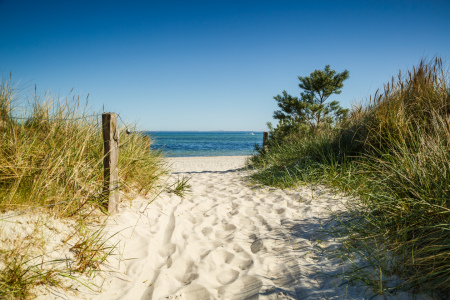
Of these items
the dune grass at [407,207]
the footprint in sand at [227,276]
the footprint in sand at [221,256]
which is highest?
the dune grass at [407,207]

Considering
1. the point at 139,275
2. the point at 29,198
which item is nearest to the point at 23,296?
the point at 139,275

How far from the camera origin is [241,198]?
4.51m

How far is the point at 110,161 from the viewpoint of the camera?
10.0 feet

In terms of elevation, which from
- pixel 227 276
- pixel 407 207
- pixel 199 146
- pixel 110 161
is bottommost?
pixel 227 276

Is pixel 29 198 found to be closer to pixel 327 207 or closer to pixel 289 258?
pixel 289 258

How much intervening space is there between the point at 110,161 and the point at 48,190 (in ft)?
2.43

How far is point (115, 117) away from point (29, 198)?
1.33m

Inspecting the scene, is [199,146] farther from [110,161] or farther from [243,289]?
[243,289]

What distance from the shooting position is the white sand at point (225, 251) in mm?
1988

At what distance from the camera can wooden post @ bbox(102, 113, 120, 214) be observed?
3.04 m

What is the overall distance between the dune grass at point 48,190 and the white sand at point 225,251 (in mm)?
217

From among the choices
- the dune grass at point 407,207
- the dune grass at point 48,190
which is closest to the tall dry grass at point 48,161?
the dune grass at point 48,190

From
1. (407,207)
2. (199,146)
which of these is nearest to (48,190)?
(407,207)

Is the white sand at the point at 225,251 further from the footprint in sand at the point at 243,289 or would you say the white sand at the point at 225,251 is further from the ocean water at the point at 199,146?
the ocean water at the point at 199,146
